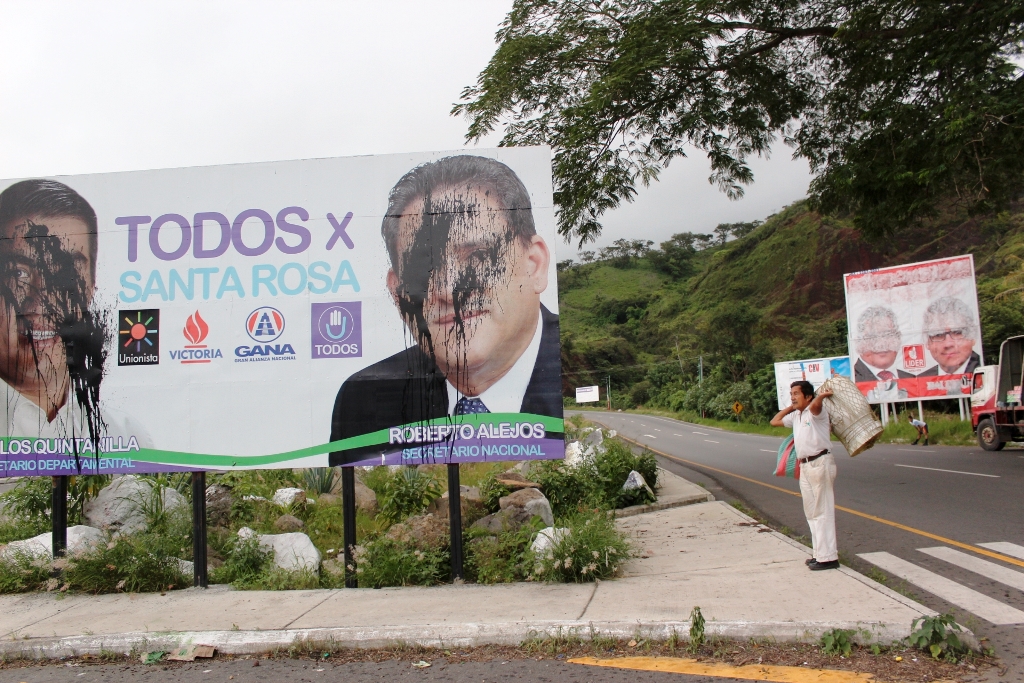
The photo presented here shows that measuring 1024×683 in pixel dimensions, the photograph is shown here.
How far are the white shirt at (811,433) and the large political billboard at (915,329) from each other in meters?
22.1

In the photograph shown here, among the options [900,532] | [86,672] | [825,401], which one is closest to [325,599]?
[86,672]

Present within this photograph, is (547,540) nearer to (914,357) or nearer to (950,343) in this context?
(950,343)

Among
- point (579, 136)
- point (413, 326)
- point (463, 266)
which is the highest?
point (579, 136)

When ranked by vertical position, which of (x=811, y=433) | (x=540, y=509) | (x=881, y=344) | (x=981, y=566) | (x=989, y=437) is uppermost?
(x=881, y=344)

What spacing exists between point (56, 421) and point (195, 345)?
5.31 feet

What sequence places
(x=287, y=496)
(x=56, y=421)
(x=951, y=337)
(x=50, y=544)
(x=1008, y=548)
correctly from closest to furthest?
(x=56, y=421) → (x=1008, y=548) → (x=50, y=544) → (x=287, y=496) → (x=951, y=337)

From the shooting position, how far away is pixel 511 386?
7.14 m

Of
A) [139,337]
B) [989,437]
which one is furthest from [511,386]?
[989,437]

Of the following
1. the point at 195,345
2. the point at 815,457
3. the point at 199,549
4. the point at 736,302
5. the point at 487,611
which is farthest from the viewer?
the point at 736,302

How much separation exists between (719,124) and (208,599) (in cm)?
1413

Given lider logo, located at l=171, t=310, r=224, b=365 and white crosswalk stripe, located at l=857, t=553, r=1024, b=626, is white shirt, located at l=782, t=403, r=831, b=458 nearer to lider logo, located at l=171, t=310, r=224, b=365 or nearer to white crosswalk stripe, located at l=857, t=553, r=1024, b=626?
white crosswalk stripe, located at l=857, t=553, r=1024, b=626

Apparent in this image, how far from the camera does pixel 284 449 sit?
7219mm

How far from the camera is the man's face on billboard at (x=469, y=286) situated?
716cm

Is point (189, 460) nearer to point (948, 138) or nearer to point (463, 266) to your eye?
point (463, 266)
